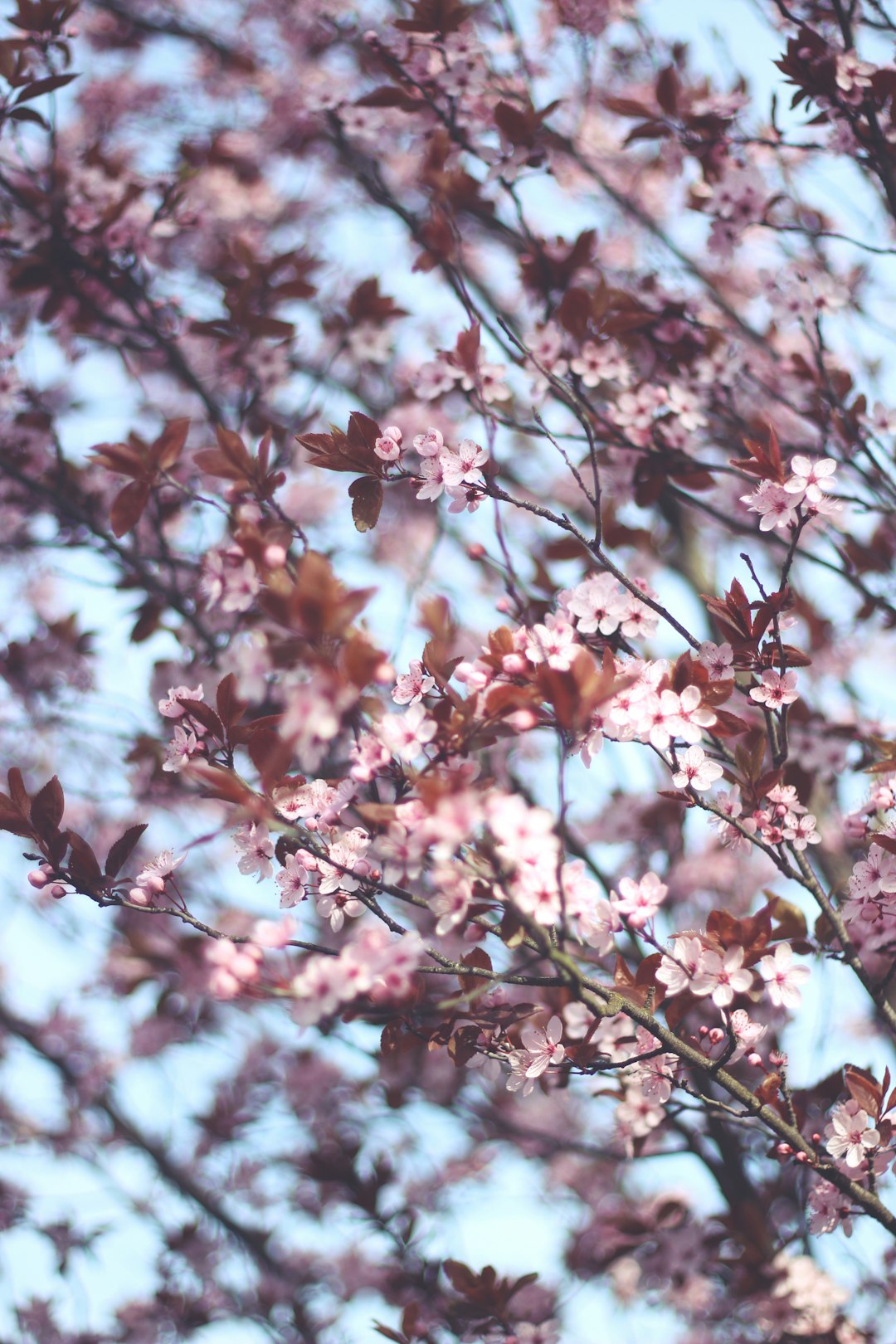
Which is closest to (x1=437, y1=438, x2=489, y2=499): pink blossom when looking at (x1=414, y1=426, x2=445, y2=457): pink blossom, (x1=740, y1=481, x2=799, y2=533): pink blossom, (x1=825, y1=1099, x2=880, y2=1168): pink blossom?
(x1=414, y1=426, x2=445, y2=457): pink blossom

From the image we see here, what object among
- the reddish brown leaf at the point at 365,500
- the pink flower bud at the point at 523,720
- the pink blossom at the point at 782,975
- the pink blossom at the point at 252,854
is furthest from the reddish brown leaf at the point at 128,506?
the pink blossom at the point at 782,975

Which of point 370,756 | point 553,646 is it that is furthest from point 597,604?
point 370,756

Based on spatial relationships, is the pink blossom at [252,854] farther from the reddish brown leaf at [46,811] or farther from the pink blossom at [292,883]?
the reddish brown leaf at [46,811]

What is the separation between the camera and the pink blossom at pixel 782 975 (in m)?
1.75

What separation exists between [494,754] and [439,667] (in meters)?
2.09

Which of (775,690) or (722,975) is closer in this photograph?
(722,975)

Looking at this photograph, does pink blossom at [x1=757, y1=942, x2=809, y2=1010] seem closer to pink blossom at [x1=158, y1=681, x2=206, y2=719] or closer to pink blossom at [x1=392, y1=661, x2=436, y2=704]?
pink blossom at [x1=392, y1=661, x2=436, y2=704]

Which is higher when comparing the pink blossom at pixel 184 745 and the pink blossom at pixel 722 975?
the pink blossom at pixel 184 745

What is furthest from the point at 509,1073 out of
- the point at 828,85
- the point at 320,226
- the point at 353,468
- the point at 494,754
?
the point at 320,226

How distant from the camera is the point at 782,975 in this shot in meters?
1.78

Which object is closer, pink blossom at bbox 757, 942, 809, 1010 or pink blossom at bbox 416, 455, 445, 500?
pink blossom at bbox 757, 942, 809, 1010

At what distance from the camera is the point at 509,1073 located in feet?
5.78

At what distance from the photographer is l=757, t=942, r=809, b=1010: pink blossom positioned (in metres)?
1.75

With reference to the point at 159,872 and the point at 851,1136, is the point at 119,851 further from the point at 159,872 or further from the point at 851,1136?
the point at 851,1136
